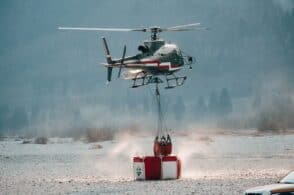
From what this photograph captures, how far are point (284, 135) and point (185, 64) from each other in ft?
297

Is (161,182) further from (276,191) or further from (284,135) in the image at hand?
(284,135)

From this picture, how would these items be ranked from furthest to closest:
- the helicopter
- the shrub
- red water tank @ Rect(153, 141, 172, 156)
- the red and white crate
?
the shrub < the helicopter < red water tank @ Rect(153, 141, 172, 156) < the red and white crate

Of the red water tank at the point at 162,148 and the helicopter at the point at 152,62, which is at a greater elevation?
the helicopter at the point at 152,62

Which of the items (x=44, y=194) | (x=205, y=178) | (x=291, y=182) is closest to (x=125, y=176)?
(x=205, y=178)

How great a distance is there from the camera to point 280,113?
152 m

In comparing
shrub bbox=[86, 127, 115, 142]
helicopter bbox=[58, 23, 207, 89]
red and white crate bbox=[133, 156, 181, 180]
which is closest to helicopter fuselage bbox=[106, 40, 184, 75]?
helicopter bbox=[58, 23, 207, 89]

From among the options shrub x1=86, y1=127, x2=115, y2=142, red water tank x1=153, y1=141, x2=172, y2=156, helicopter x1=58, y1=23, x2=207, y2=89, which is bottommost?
shrub x1=86, y1=127, x2=115, y2=142

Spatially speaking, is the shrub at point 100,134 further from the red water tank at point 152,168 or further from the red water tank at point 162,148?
the red water tank at point 152,168

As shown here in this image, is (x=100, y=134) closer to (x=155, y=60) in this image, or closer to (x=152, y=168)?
(x=155, y=60)

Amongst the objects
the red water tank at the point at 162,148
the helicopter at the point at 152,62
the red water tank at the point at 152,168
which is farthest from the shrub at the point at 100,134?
the red water tank at the point at 152,168

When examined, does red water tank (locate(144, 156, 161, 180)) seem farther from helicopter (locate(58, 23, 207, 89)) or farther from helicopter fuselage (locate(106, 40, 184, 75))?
helicopter fuselage (locate(106, 40, 184, 75))

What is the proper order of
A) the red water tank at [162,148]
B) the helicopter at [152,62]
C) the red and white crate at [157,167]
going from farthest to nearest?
1. the helicopter at [152,62]
2. the red water tank at [162,148]
3. the red and white crate at [157,167]

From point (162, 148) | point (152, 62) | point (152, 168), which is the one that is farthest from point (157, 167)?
point (152, 62)

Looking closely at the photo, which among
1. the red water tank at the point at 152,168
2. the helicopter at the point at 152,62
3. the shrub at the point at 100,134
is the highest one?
the helicopter at the point at 152,62
